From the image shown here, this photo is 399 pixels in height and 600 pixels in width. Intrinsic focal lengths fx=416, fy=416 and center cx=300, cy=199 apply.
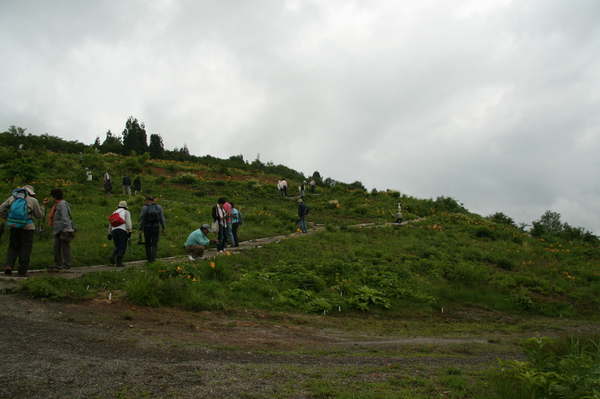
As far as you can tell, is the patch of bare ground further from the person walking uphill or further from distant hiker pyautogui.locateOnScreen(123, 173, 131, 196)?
distant hiker pyautogui.locateOnScreen(123, 173, 131, 196)

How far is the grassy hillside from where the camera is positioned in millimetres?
9406

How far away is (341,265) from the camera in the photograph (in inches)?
497

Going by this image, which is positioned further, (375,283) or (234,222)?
(234,222)

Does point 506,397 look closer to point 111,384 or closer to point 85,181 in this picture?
point 111,384

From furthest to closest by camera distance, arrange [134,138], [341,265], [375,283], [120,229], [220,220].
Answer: [134,138] < [220,220] < [341,265] < [375,283] < [120,229]

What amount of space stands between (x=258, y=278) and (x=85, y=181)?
64.0ft

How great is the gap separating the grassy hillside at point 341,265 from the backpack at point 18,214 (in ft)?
5.18

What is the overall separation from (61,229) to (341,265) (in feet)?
24.6

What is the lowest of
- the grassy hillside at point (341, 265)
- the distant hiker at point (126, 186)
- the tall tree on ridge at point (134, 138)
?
the grassy hillside at point (341, 265)

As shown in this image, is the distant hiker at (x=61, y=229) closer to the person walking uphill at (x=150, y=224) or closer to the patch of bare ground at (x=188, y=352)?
the person walking uphill at (x=150, y=224)

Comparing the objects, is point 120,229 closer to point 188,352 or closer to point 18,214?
point 18,214

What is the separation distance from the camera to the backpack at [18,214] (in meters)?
8.47

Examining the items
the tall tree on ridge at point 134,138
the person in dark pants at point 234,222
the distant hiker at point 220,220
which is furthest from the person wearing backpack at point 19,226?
the tall tree on ridge at point 134,138

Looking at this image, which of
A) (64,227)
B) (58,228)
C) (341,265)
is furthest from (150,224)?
(341,265)
